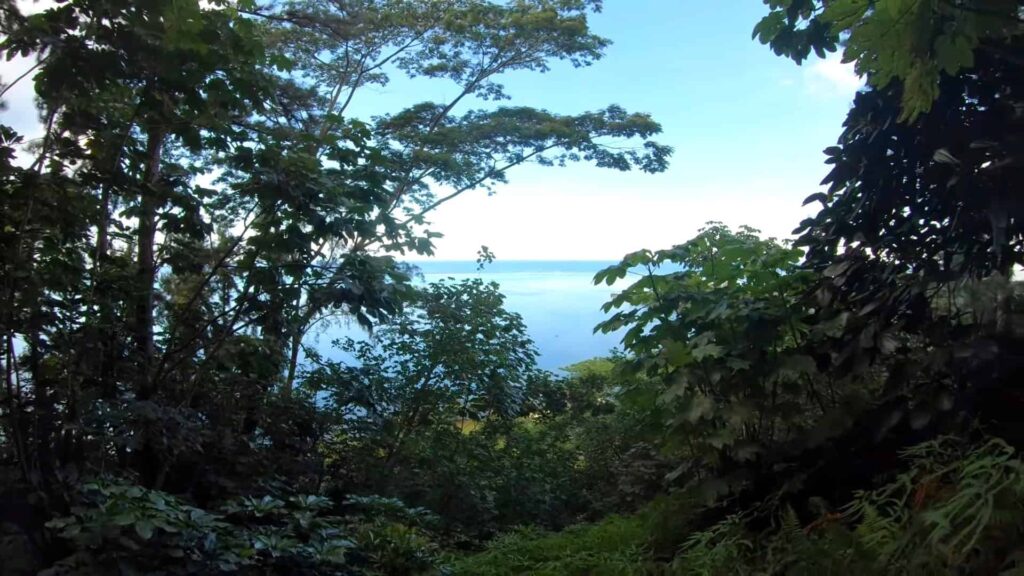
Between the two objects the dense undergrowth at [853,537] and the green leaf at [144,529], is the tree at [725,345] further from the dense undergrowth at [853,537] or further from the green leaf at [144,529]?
the green leaf at [144,529]

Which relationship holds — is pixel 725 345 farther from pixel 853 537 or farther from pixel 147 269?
pixel 147 269

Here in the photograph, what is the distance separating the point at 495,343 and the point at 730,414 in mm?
2176

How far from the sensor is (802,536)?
6.54 ft

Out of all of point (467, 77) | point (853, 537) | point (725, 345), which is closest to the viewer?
point (853, 537)

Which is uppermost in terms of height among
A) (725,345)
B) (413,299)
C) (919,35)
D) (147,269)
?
(919,35)

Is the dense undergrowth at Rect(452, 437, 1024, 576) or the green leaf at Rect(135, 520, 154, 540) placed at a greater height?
the green leaf at Rect(135, 520, 154, 540)

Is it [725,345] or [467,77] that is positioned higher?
[467,77]

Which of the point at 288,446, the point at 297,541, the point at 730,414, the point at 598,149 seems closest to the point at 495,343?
the point at 288,446

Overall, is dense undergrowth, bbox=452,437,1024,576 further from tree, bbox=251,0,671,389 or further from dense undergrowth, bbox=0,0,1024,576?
tree, bbox=251,0,671,389

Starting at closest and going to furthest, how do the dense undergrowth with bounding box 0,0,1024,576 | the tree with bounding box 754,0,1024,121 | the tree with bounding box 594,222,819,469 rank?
1. the tree with bounding box 754,0,1024,121
2. the dense undergrowth with bounding box 0,0,1024,576
3. the tree with bounding box 594,222,819,469

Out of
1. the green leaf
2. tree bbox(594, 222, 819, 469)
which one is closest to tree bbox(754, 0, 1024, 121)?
tree bbox(594, 222, 819, 469)

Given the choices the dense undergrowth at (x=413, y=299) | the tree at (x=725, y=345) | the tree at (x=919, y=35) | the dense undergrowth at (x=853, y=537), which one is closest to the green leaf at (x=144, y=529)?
the dense undergrowth at (x=413, y=299)

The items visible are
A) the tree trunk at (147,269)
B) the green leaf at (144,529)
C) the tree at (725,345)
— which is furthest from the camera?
the tree trunk at (147,269)

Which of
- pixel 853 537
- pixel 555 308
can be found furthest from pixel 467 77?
pixel 853 537
